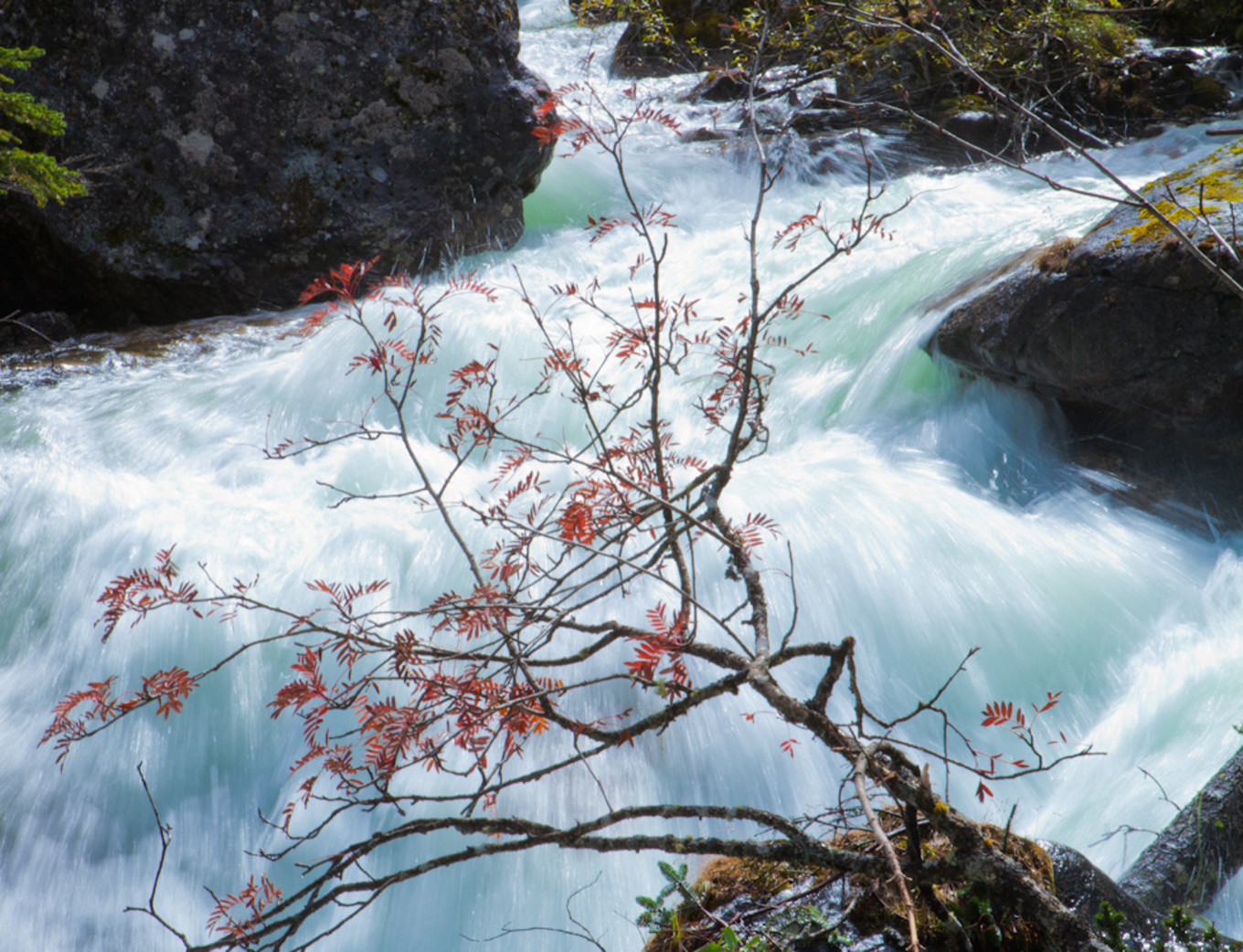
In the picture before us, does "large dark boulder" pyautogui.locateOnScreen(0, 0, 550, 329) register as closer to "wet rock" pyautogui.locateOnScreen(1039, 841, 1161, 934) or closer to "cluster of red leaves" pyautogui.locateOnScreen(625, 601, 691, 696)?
"cluster of red leaves" pyautogui.locateOnScreen(625, 601, 691, 696)

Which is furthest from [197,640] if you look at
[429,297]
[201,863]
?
[429,297]

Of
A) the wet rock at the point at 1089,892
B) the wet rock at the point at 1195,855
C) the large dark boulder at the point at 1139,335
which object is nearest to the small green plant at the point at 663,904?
the wet rock at the point at 1089,892

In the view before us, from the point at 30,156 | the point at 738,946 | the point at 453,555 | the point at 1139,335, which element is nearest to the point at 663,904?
the point at 738,946

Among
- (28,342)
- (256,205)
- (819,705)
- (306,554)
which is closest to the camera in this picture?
(819,705)

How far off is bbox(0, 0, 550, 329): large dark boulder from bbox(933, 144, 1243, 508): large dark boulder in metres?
3.65

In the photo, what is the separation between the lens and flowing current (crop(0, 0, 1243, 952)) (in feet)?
8.25

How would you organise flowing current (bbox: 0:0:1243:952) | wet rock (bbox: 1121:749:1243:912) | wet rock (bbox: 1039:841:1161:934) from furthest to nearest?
flowing current (bbox: 0:0:1243:952), wet rock (bbox: 1121:749:1243:912), wet rock (bbox: 1039:841:1161:934)

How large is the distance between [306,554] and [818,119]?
646cm

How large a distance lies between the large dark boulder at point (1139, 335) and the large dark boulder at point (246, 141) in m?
3.65

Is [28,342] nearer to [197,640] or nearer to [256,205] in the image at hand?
[256,205]

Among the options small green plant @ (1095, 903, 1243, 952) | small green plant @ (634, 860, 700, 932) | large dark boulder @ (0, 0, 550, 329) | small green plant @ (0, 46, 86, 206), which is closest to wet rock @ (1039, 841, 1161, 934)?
small green plant @ (1095, 903, 1243, 952)

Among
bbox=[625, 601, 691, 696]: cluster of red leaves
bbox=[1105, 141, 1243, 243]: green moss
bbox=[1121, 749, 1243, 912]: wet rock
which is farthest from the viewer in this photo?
bbox=[1105, 141, 1243, 243]: green moss

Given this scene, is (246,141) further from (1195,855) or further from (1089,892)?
(1195,855)

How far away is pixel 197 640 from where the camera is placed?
2.99m
